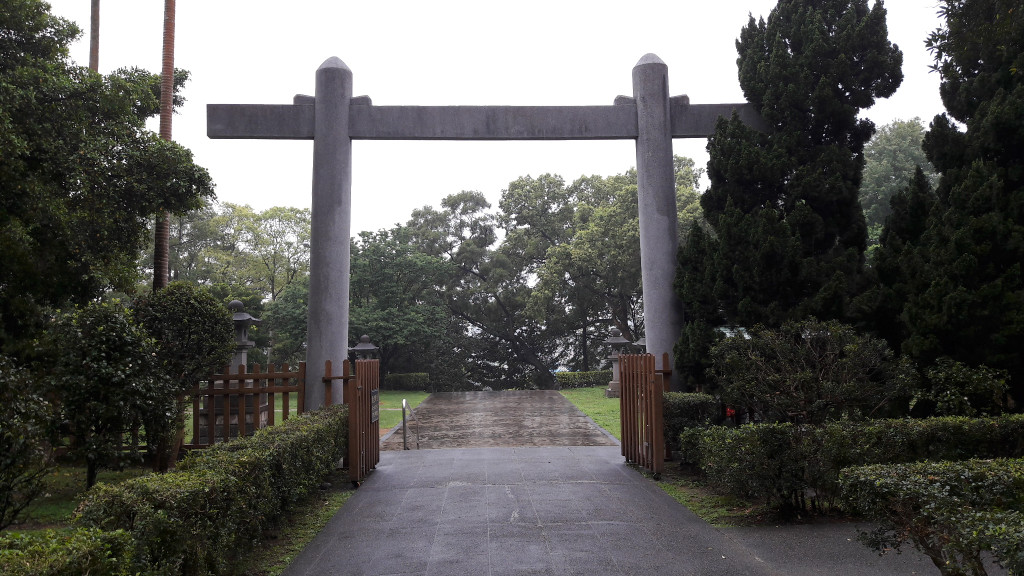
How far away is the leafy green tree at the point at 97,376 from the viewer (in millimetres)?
6672

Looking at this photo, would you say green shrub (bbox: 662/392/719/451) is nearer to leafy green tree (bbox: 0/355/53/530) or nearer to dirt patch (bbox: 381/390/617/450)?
dirt patch (bbox: 381/390/617/450)

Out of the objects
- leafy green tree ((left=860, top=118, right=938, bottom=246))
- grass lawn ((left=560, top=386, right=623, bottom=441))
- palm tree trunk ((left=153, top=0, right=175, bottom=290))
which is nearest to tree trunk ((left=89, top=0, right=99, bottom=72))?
palm tree trunk ((left=153, top=0, right=175, bottom=290))

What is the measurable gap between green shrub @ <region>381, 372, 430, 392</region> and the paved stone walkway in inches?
841

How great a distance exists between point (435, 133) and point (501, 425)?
7.67 metres

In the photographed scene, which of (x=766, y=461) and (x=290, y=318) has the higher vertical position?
(x=290, y=318)

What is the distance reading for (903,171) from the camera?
27.3m

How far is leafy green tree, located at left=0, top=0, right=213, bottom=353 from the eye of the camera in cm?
800

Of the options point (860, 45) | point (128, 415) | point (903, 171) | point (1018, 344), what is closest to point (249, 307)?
point (128, 415)

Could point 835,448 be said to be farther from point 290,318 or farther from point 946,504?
point 290,318

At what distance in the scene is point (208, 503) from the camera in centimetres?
414

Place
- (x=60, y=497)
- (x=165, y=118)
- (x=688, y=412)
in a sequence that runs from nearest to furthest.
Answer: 1. (x=60, y=497)
2. (x=688, y=412)
3. (x=165, y=118)

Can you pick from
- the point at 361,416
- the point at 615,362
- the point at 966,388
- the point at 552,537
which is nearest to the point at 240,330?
the point at 361,416

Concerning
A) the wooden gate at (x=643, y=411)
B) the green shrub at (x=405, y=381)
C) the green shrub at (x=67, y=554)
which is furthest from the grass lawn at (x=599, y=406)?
the green shrub at (x=67, y=554)

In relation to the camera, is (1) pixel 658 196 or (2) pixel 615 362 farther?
(2) pixel 615 362
